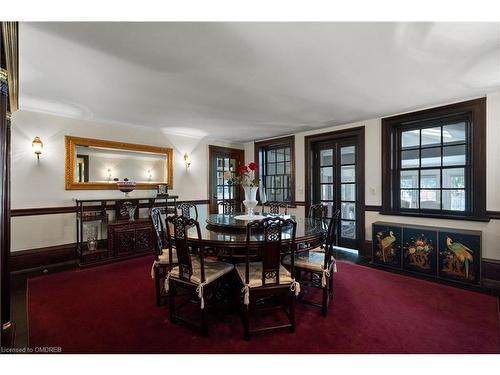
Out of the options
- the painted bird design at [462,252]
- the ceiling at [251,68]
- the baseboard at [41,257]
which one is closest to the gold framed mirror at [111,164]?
the ceiling at [251,68]

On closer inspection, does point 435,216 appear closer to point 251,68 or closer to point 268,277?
point 268,277

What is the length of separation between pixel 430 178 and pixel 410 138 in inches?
27.0

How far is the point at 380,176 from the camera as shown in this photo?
13.6ft

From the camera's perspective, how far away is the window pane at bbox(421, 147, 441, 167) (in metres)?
3.65

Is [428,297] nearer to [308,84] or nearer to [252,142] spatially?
[308,84]

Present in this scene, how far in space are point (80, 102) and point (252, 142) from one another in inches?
144

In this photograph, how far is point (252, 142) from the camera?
20.2 ft

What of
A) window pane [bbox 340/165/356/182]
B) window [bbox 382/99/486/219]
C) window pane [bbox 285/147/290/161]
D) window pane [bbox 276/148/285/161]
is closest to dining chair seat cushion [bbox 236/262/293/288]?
window [bbox 382/99/486/219]

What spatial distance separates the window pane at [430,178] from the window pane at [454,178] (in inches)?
3.2

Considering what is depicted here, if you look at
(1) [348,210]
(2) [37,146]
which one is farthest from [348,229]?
(2) [37,146]

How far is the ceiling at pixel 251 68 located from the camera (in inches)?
71.2

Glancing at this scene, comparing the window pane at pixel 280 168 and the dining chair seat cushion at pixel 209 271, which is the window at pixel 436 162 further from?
the dining chair seat cushion at pixel 209 271

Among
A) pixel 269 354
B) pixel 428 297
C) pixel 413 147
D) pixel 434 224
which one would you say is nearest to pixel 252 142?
pixel 413 147

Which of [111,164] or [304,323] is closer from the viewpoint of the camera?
[304,323]
